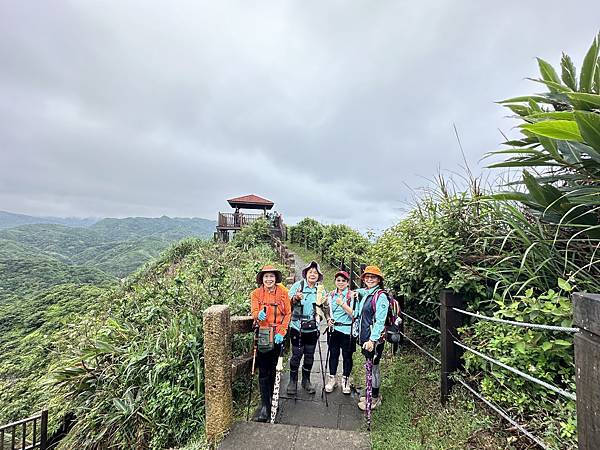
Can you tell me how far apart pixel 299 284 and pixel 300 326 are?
489 millimetres

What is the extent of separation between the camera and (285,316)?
129 inches

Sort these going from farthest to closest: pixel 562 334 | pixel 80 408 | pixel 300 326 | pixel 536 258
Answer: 1. pixel 80 408
2. pixel 300 326
3. pixel 536 258
4. pixel 562 334

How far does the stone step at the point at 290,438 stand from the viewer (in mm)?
2561

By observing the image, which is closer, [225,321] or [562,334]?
[562,334]

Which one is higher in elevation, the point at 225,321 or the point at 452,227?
Answer: the point at 452,227

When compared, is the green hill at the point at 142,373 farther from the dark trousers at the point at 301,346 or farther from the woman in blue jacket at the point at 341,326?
the woman in blue jacket at the point at 341,326

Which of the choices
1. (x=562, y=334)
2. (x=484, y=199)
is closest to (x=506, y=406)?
(x=562, y=334)

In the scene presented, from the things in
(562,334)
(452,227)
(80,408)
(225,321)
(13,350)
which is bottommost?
(13,350)

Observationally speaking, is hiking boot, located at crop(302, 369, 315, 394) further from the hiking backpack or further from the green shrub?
the hiking backpack

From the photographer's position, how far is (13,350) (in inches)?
385

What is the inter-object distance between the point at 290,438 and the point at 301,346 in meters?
1.00

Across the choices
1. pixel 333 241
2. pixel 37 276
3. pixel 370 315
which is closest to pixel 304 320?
pixel 370 315

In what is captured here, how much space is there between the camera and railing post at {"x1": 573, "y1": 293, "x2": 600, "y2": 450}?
92cm

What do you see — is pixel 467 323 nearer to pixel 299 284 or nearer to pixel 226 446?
pixel 299 284
